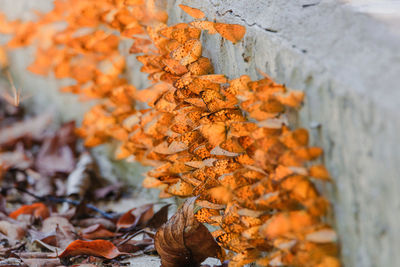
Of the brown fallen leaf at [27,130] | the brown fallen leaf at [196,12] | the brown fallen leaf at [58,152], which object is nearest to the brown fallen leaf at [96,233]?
the brown fallen leaf at [196,12]

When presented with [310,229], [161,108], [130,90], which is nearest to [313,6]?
[310,229]

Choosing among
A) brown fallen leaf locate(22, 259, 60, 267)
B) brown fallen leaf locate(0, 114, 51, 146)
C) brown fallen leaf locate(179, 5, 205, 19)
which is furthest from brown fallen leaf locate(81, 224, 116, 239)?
brown fallen leaf locate(0, 114, 51, 146)

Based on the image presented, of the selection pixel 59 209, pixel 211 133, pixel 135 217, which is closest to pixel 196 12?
pixel 211 133

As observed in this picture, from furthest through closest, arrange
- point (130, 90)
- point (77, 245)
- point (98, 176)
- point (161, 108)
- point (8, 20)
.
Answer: point (8, 20), point (98, 176), point (130, 90), point (161, 108), point (77, 245)

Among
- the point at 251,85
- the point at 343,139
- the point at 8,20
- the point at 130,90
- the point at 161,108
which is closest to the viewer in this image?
the point at 343,139

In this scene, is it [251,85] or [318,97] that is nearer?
[318,97]

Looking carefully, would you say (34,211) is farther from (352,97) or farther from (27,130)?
(352,97)

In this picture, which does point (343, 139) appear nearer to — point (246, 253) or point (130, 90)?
point (246, 253)

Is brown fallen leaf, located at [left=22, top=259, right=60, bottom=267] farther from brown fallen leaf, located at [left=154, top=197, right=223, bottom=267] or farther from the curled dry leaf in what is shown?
the curled dry leaf
